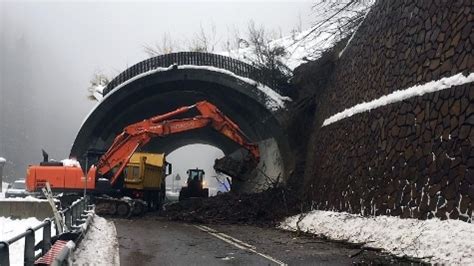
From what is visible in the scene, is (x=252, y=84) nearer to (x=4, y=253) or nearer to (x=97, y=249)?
(x=97, y=249)

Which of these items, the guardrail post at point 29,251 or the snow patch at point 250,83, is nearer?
the guardrail post at point 29,251

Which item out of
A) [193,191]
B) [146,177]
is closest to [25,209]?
[146,177]

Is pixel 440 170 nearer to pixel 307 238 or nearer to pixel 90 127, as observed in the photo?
pixel 307 238

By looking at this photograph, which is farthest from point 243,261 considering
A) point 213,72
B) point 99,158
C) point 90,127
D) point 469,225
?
point 90,127

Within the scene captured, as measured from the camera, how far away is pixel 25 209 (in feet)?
64.3

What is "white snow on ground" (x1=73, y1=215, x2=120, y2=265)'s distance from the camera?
30.4 feet

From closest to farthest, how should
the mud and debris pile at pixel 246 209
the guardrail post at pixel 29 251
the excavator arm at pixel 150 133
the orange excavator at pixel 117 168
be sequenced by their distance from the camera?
the guardrail post at pixel 29 251 < the mud and debris pile at pixel 246 209 < the orange excavator at pixel 117 168 < the excavator arm at pixel 150 133

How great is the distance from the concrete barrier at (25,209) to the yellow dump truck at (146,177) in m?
4.83

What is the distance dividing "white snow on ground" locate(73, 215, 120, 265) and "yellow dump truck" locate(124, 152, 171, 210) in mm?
9431

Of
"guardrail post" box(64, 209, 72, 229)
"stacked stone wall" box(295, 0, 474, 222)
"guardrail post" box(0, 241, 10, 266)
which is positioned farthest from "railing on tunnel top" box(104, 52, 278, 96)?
"guardrail post" box(0, 241, 10, 266)

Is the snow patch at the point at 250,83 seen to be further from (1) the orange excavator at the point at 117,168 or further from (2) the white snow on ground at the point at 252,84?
(1) the orange excavator at the point at 117,168

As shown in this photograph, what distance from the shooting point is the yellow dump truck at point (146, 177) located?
24.1 meters

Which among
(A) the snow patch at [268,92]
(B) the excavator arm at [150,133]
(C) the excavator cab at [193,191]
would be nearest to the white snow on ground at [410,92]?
(B) the excavator arm at [150,133]

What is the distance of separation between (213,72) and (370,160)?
50.7ft
